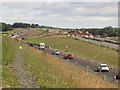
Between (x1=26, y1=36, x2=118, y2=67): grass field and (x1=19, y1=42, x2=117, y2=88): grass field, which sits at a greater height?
(x1=19, y1=42, x2=117, y2=88): grass field

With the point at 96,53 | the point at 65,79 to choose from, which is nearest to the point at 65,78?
the point at 65,79

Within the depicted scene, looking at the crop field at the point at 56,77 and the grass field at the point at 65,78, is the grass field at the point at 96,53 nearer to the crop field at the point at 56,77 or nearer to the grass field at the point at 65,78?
the crop field at the point at 56,77

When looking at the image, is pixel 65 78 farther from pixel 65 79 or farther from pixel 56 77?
pixel 56 77

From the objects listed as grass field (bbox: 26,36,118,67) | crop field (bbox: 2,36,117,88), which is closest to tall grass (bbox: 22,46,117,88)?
crop field (bbox: 2,36,117,88)

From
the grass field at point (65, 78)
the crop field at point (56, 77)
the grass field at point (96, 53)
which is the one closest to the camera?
the grass field at point (65, 78)

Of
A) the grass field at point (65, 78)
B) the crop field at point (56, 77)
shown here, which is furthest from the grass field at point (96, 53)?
the grass field at point (65, 78)

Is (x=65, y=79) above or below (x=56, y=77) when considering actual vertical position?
above

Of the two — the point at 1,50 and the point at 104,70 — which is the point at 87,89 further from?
the point at 1,50

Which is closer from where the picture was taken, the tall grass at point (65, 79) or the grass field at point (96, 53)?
the tall grass at point (65, 79)

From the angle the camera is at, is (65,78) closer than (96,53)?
Yes

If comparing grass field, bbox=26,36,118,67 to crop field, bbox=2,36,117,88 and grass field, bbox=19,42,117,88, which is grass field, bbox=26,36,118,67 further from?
grass field, bbox=19,42,117,88

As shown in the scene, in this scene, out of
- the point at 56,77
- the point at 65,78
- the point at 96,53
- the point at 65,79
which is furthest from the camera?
the point at 96,53
